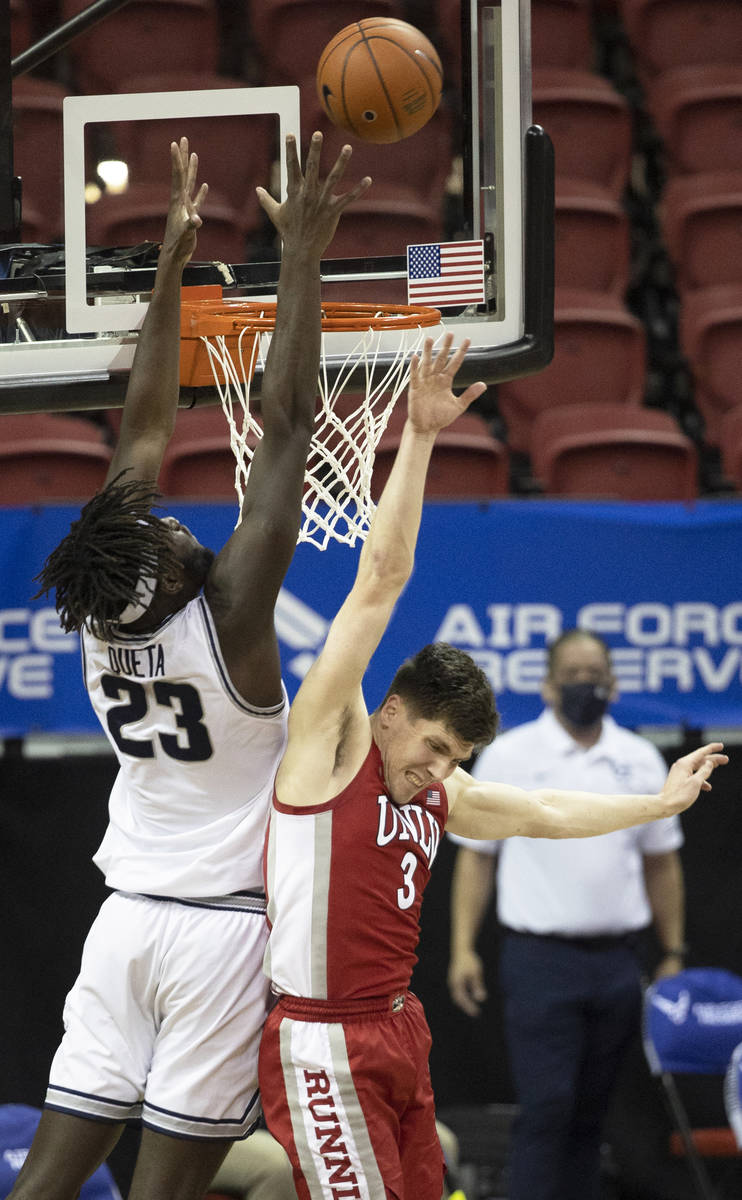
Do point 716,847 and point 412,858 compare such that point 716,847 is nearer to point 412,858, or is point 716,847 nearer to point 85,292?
point 412,858

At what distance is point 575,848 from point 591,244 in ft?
12.1

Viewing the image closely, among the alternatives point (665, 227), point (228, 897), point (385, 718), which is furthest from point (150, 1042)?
point (665, 227)

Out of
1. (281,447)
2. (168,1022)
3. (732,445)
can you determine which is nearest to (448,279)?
(281,447)

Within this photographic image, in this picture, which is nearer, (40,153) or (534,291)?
(534,291)

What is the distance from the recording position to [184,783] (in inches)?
133

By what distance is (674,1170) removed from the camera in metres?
6.12

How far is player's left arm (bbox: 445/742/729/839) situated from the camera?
3760 millimetres

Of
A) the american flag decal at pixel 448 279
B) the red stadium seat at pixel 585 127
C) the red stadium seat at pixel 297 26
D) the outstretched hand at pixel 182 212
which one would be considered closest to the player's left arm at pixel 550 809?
the american flag decal at pixel 448 279

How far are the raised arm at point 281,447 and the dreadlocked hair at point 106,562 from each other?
15 cm

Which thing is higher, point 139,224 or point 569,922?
point 139,224

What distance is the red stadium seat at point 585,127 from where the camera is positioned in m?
8.69

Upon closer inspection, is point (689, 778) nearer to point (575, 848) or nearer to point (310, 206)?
point (310, 206)

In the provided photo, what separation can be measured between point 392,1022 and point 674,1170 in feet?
10.4

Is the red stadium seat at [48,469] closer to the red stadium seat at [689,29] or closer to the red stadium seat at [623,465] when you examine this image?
the red stadium seat at [623,465]
